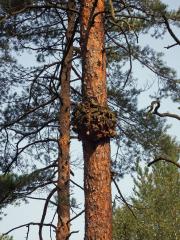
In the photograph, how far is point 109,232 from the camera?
4.39 m

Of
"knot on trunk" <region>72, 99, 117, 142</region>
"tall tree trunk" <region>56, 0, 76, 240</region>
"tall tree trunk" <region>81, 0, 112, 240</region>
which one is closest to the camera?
"tall tree trunk" <region>81, 0, 112, 240</region>

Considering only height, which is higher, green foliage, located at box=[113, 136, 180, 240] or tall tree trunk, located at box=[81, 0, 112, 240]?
green foliage, located at box=[113, 136, 180, 240]

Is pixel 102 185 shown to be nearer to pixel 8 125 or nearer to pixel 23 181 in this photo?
pixel 23 181

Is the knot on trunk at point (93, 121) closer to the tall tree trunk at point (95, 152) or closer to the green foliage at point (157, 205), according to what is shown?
the tall tree trunk at point (95, 152)

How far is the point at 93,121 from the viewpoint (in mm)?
4555

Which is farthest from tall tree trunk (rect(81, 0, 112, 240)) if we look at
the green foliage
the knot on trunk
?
the green foliage

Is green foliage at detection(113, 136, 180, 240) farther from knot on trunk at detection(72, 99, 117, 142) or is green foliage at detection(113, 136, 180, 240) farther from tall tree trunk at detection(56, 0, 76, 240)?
knot on trunk at detection(72, 99, 117, 142)

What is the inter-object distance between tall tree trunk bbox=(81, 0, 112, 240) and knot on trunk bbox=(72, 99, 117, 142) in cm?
8

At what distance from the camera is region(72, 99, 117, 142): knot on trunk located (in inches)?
179

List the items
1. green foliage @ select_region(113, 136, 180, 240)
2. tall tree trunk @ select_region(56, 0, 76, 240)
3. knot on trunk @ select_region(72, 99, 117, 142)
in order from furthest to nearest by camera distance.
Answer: green foliage @ select_region(113, 136, 180, 240) < tall tree trunk @ select_region(56, 0, 76, 240) < knot on trunk @ select_region(72, 99, 117, 142)

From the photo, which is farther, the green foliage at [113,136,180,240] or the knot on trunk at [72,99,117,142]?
the green foliage at [113,136,180,240]

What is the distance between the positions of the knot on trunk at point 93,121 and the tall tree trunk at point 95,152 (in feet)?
A: 0.27

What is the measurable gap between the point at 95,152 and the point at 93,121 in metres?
0.31

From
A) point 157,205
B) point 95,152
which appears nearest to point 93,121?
point 95,152
